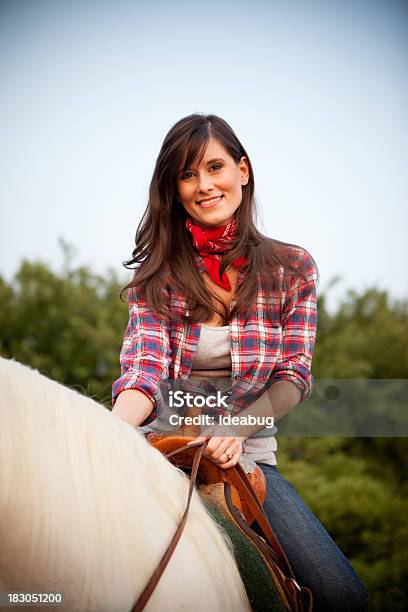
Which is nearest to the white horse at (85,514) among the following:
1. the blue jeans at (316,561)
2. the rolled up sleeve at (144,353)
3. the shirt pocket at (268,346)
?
the blue jeans at (316,561)

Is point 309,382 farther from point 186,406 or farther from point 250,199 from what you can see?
point 250,199

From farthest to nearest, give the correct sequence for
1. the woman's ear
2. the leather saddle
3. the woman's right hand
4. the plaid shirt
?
1. the woman's ear
2. the plaid shirt
3. the woman's right hand
4. the leather saddle

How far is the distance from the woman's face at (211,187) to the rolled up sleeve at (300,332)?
35cm

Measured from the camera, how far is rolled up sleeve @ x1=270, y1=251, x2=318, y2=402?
7.18 ft

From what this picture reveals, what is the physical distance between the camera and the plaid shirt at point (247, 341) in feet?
7.02

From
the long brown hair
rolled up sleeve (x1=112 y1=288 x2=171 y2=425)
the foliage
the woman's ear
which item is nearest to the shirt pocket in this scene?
the long brown hair

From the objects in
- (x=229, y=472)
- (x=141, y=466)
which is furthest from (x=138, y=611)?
(x=229, y=472)

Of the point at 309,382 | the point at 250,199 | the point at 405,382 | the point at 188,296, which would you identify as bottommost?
the point at 405,382

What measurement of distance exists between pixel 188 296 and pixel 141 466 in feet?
3.06

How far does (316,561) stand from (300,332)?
2.55 feet

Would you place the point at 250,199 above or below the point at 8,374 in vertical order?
above

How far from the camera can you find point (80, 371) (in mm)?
10109

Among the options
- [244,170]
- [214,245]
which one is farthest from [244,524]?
[244,170]

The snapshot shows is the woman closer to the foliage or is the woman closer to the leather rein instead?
the leather rein
